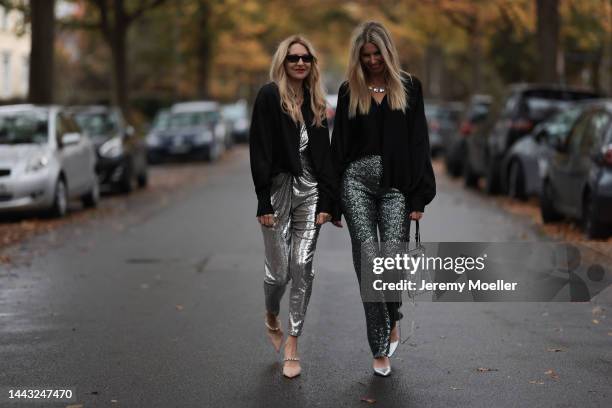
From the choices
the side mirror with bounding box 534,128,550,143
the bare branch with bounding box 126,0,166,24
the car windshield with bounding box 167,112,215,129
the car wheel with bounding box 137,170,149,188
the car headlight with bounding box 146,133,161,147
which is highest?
the bare branch with bounding box 126,0,166,24

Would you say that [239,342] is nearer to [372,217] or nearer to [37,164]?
[372,217]

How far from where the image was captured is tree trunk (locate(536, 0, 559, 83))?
23094 millimetres

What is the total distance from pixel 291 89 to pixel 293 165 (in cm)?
41

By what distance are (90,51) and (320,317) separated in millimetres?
47143

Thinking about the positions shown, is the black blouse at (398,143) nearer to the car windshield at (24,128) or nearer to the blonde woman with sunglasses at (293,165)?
the blonde woman with sunglasses at (293,165)

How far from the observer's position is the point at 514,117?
17953mm

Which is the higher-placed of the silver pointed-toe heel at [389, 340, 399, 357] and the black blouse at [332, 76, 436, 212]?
the black blouse at [332, 76, 436, 212]

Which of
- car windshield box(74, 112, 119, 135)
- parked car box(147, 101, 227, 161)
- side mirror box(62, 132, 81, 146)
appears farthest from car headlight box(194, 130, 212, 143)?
side mirror box(62, 132, 81, 146)

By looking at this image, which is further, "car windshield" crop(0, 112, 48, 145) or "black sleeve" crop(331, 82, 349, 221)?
"car windshield" crop(0, 112, 48, 145)

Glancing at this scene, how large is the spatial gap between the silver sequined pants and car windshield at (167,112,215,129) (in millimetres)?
27049

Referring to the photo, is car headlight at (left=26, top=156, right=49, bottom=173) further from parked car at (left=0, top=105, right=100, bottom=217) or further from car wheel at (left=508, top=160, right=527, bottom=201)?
car wheel at (left=508, top=160, right=527, bottom=201)

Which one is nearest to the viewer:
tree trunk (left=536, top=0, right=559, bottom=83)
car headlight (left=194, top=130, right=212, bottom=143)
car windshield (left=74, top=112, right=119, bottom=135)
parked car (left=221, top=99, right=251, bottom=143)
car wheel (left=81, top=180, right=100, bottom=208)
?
car wheel (left=81, top=180, right=100, bottom=208)

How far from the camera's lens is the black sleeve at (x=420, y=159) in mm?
6090

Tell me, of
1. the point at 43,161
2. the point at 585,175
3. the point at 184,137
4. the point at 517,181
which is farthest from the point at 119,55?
the point at 585,175
